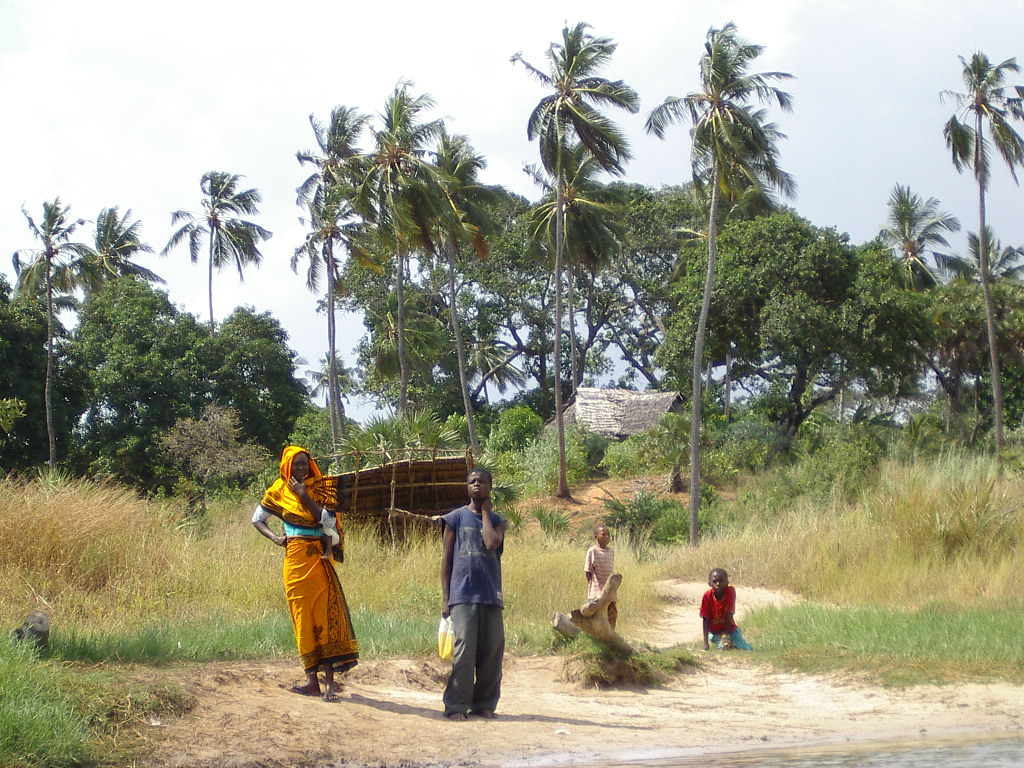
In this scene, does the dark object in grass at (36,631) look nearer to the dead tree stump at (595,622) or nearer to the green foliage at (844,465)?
the dead tree stump at (595,622)

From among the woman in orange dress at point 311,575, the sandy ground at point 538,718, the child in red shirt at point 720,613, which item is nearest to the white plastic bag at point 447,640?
the sandy ground at point 538,718

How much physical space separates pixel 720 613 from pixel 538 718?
4064mm

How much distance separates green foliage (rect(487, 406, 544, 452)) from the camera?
118ft

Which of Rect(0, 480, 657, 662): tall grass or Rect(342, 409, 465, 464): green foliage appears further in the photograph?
Rect(342, 409, 465, 464): green foliage

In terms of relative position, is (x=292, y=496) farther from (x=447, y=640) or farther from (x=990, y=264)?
(x=990, y=264)

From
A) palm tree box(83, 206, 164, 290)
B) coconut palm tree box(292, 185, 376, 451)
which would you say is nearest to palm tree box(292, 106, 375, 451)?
coconut palm tree box(292, 185, 376, 451)

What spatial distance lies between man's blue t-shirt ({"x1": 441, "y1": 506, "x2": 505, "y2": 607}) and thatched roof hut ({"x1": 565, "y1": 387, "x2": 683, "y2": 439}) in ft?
92.1

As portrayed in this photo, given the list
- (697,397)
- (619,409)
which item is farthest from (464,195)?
(697,397)

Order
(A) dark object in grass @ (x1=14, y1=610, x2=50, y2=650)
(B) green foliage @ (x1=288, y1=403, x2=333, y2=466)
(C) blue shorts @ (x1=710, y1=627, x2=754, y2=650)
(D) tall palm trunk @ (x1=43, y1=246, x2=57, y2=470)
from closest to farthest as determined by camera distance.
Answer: (A) dark object in grass @ (x1=14, y1=610, x2=50, y2=650)
(C) blue shorts @ (x1=710, y1=627, x2=754, y2=650)
(D) tall palm trunk @ (x1=43, y1=246, x2=57, y2=470)
(B) green foliage @ (x1=288, y1=403, x2=333, y2=466)

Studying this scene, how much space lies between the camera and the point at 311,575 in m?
6.83

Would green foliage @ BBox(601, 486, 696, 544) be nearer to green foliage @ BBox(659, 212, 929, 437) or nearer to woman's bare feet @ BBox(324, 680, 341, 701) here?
green foliage @ BBox(659, 212, 929, 437)

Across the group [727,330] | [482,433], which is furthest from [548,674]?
[482,433]

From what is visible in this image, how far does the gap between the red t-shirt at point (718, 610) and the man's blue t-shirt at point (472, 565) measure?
14.5ft

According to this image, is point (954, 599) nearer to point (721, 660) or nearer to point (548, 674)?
point (721, 660)
